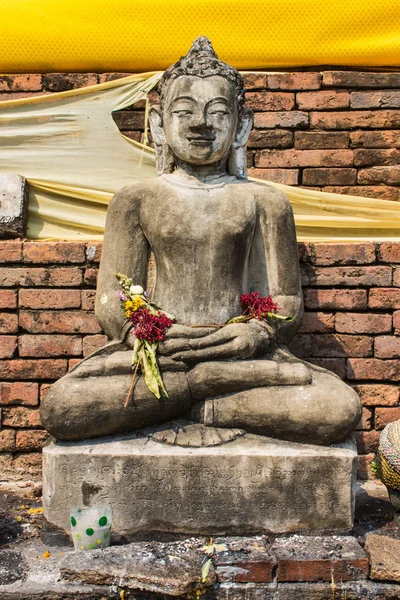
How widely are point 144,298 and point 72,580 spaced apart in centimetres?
130

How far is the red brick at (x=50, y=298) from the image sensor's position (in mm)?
4184

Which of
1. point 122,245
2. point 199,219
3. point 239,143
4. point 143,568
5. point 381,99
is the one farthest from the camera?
point 381,99

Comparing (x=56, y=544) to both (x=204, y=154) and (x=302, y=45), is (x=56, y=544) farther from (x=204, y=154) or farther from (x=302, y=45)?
(x=302, y=45)

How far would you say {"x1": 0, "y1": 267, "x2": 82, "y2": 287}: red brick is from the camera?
4180mm

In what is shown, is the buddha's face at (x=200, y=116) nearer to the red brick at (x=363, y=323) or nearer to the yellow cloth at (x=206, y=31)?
the yellow cloth at (x=206, y=31)

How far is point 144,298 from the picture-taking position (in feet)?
11.6

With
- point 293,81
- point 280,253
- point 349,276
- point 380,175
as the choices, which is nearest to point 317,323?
point 349,276

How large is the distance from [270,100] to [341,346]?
1.50m

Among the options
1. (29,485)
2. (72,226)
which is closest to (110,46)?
(72,226)

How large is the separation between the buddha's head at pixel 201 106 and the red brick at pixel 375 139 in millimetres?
982

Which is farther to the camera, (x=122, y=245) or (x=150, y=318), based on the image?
(x=122, y=245)

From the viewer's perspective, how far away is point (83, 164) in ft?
14.5

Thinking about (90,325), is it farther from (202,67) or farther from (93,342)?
(202,67)

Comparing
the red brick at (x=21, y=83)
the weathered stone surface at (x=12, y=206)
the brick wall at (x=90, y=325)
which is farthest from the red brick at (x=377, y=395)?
the red brick at (x=21, y=83)
